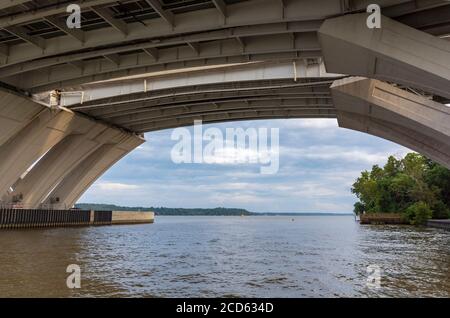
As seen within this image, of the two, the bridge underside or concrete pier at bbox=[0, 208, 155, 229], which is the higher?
the bridge underside

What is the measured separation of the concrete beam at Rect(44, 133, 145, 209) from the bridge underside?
166 millimetres

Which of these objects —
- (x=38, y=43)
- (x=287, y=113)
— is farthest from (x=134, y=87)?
(x=287, y=113)

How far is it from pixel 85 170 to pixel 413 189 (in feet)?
200

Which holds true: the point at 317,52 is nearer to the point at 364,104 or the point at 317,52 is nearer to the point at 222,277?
the point at 364,104

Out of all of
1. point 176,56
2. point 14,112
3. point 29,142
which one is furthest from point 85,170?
point 176,56

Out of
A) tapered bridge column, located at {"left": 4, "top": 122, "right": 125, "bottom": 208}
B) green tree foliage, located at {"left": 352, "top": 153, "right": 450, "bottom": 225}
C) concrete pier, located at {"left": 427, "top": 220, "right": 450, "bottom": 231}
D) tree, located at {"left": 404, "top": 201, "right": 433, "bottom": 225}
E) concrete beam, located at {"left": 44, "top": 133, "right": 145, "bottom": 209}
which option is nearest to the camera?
tapered bridge column, located at {"left": 4, "top": 122, "right": 125, "bottom": 208}

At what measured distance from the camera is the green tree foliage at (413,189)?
3065 inches

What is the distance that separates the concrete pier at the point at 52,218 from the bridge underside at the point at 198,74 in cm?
133

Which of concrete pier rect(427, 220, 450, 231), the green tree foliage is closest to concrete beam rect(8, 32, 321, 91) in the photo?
concrete pier rect(427, 220, 450, 231)

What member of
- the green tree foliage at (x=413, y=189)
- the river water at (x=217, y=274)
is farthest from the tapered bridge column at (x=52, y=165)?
the green tree foliage at (x=413, y=189)

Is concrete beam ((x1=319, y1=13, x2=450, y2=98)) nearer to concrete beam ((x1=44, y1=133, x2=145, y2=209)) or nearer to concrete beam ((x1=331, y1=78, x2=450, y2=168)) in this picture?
concrete beam ((x1=331, y1=78, x2=450, y2=168))

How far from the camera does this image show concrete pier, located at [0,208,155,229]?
45.6 metres

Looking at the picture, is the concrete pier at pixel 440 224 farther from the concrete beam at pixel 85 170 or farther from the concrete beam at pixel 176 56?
the concrete beam at pixel 176 56

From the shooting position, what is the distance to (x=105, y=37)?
22.2 m
